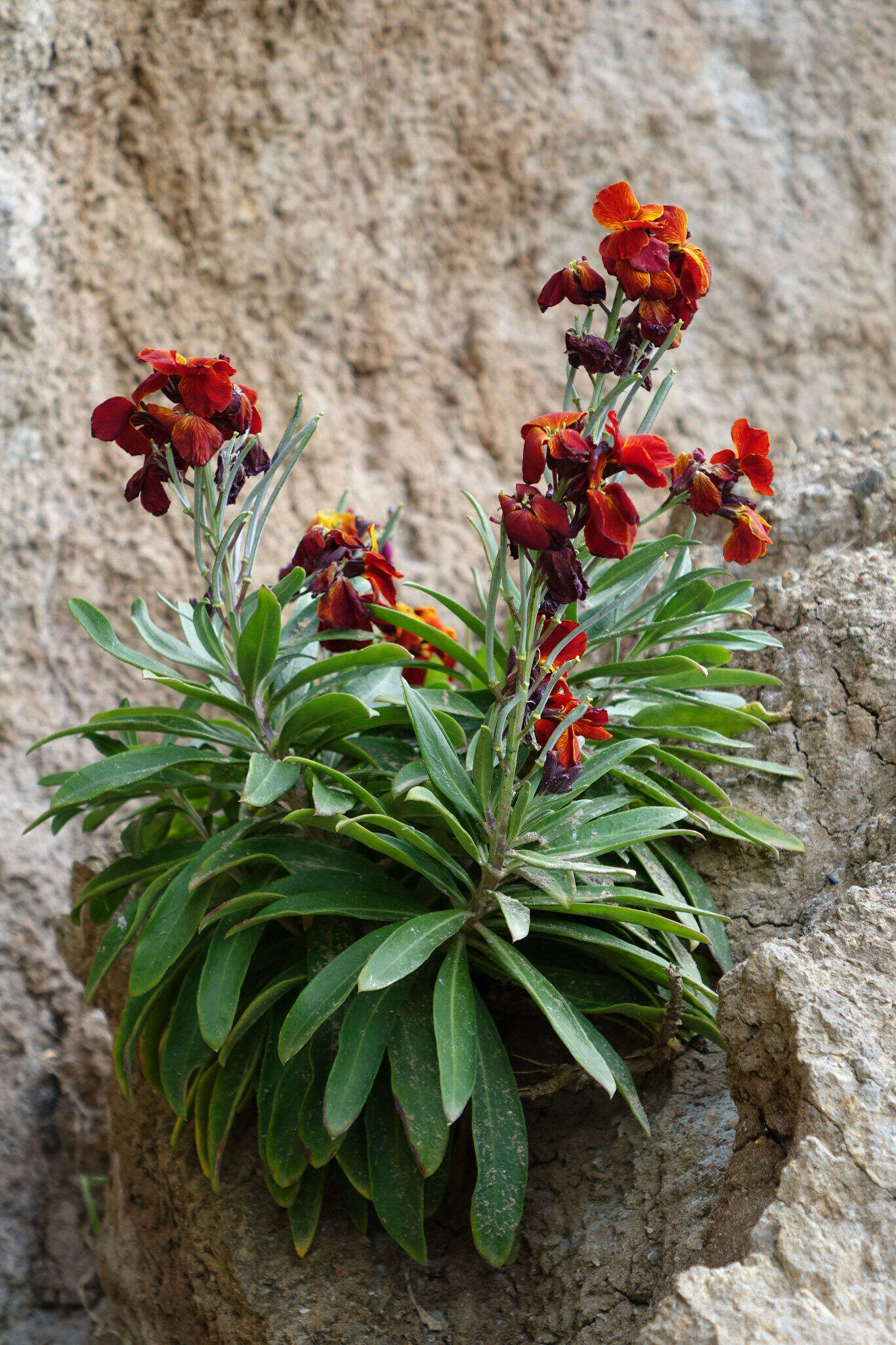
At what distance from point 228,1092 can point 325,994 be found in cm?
39

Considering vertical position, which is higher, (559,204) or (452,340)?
(559,204)

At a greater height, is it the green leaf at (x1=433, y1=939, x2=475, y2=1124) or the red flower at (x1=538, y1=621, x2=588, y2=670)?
the red flower at (x1=538, y1=621, x2=588, y2=670)

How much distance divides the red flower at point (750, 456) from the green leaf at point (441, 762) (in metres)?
0.61

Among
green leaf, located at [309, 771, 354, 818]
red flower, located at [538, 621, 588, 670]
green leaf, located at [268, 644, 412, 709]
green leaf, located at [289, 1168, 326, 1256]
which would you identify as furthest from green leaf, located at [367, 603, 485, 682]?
green leaf, located at [289, 1168, 326, 1256]

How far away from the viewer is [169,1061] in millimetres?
1807

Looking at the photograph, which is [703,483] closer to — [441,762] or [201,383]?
[441,762]

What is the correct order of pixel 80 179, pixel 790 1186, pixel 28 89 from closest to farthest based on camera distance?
pixel 790 1186
pixel 28 89
pixel 80 179

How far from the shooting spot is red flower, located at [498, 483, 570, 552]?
127 cm

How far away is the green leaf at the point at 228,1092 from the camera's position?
1.77 meters

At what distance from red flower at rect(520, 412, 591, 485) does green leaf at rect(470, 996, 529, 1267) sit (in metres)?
0.91

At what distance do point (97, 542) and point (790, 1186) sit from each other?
116 inches

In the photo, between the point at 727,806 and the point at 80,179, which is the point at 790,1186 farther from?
the point at 80,179

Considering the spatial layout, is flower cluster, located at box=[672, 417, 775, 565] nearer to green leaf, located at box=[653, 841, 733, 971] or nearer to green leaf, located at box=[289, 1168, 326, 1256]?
green leaf, located at box=[653, 841, 733, 971]

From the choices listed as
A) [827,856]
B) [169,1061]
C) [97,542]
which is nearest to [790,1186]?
[827,856]
